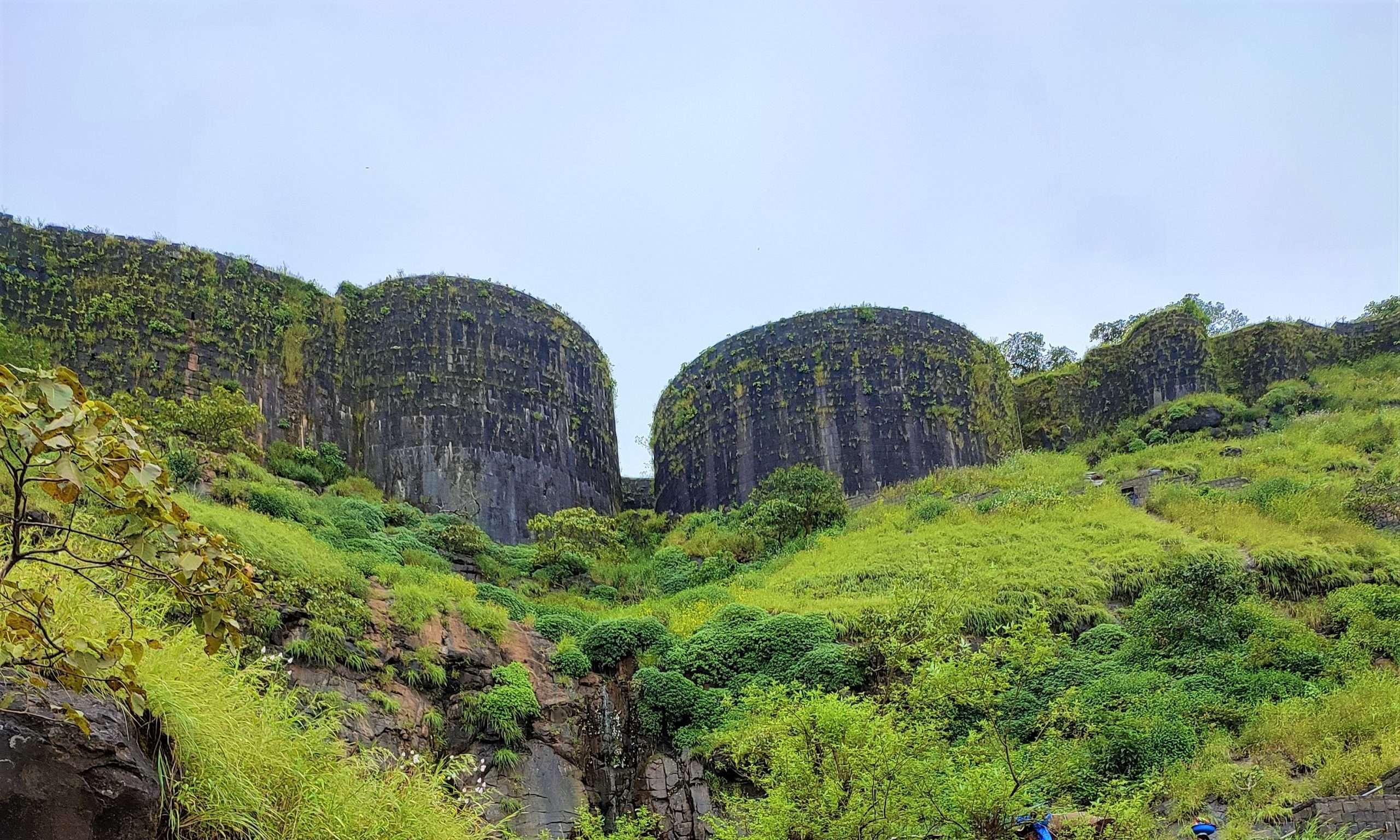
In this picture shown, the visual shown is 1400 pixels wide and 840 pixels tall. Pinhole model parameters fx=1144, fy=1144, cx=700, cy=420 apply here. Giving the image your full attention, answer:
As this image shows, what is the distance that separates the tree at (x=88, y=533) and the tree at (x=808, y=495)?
18.8m

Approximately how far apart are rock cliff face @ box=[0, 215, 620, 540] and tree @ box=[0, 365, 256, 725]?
1791 cm

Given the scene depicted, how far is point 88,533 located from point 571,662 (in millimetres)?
10907

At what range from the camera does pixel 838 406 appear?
2983 centimetres

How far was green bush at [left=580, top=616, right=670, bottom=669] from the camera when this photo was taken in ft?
54.0

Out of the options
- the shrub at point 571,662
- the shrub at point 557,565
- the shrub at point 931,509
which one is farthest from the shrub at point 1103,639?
the shrub at point 557,565

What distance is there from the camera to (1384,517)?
1977 centimetres

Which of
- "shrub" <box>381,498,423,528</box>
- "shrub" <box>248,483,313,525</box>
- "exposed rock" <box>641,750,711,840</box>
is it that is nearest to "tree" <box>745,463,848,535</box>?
"shrub" <box>381,498,423,528</box>

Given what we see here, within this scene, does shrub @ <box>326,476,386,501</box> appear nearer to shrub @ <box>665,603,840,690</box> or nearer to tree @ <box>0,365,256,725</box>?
shrub @ <box>665,603,840,690</box>

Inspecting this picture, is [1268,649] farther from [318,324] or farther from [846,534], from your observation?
[318,324]

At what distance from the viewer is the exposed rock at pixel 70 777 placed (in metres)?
5.50

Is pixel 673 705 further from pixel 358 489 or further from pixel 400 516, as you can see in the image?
pixel 358 489

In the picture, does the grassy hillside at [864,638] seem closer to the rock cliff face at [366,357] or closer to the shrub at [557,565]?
the shrub at [557,565]

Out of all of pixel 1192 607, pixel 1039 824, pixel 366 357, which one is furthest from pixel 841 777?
pixel 366 357

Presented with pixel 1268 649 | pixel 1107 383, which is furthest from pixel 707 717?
pixel 1107 383
